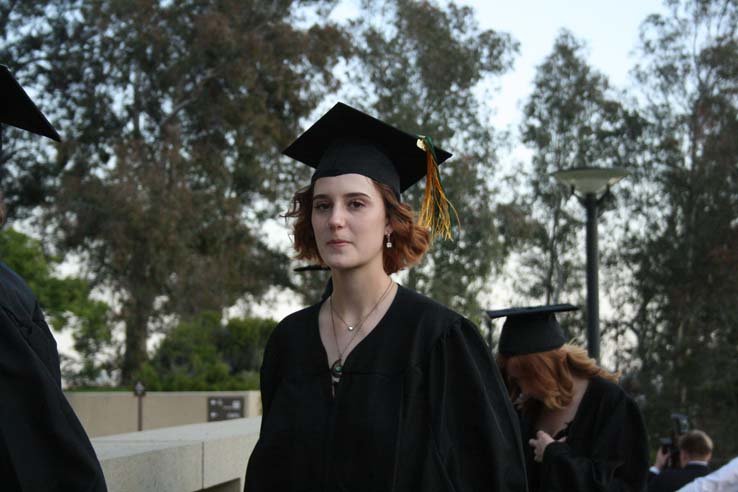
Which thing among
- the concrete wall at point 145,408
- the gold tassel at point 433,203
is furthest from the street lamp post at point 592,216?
the concrete wall at point 145,408

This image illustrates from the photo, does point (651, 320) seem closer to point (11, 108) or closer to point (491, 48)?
point (491, 48)

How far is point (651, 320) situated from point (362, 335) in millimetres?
32313

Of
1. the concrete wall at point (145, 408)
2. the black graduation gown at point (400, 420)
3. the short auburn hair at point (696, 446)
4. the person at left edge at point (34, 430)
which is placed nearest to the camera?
the person at left edge at point (34, 430)

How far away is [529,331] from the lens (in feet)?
17.6

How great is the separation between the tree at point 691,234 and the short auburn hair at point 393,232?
97.3 feet

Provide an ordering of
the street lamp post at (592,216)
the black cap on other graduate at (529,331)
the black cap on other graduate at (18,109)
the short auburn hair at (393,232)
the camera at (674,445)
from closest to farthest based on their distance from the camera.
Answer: the black cap on other graduate at (18,109), the short auburn hair at (393,232), the black cap on other graduate at (529,331), the camera at (674,445), the street lamp post at (592,216)

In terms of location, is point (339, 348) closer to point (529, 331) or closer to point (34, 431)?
point (34, 431)

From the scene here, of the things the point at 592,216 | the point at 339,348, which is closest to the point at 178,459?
the point at 339,348

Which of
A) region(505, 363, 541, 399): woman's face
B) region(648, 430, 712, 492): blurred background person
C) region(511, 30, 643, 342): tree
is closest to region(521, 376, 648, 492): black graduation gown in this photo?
region(505, 363, 541, 399): woman's face

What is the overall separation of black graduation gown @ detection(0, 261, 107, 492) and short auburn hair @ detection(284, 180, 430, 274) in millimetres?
1227

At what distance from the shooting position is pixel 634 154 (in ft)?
113

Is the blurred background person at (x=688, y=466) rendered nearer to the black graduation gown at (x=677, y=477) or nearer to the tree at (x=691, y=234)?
the black graduation gown at (x=677, y=477)

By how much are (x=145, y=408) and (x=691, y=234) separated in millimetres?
17120

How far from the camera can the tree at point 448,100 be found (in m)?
32.6
